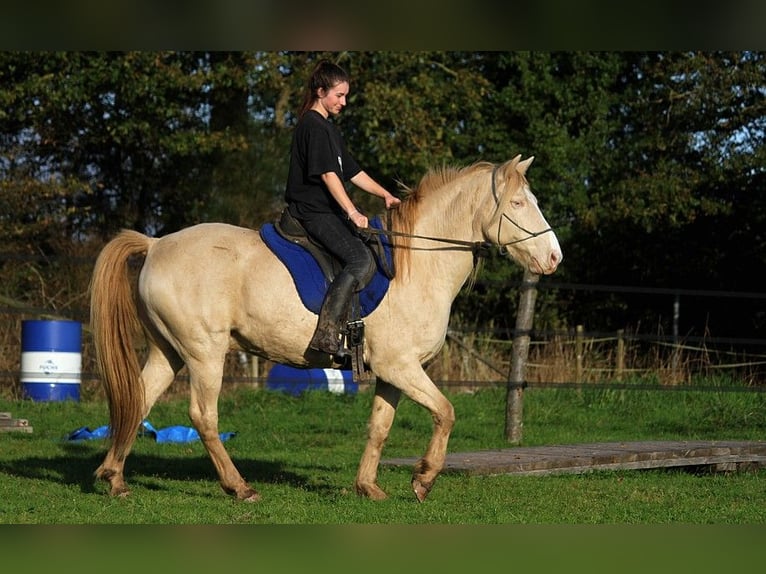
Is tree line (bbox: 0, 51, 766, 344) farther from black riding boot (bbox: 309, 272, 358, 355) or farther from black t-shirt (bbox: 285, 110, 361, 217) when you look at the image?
black riding boot (bbox: 309, 272, 358, 355)

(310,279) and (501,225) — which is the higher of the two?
(501,225)

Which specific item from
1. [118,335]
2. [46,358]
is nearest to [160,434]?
[46,358]

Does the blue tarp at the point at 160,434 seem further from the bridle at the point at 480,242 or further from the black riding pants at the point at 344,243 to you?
the bridle at the point at 480,242

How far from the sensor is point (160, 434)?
11.1 m

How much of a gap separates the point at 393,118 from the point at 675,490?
13.2 metres

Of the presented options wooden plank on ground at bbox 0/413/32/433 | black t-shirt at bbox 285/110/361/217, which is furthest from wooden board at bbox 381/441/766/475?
wooden plank on ground at bbox 0/413/32/433

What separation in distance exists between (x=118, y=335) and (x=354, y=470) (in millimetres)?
2688

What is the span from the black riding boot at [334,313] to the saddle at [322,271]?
0.27ft

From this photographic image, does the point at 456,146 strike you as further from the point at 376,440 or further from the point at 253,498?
the point at 253,498

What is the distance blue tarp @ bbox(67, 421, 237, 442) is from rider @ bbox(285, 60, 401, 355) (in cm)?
442

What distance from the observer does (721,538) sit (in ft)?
15.6

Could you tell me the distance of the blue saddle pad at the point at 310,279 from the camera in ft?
23.5

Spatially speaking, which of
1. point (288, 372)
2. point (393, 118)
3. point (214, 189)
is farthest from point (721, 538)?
point (214, 189)
